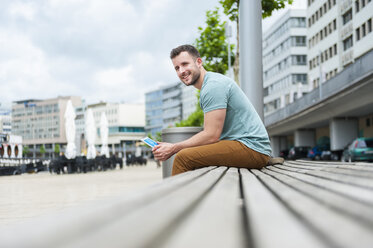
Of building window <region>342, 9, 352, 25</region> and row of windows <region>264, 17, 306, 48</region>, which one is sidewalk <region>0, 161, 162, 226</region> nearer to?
building window <region>342, 9, 352, 25</region>

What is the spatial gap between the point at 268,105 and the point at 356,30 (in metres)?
43.2

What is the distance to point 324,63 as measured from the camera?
193 feet

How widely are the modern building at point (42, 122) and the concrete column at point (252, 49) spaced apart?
148m

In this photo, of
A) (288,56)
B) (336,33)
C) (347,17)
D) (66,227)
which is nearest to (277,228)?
(66,227)

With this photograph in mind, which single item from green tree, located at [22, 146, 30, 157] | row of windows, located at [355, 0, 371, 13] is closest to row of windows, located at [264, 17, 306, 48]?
row of windows, located at [355, 0, 371, 13]

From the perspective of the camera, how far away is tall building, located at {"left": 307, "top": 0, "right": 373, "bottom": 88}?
143ft

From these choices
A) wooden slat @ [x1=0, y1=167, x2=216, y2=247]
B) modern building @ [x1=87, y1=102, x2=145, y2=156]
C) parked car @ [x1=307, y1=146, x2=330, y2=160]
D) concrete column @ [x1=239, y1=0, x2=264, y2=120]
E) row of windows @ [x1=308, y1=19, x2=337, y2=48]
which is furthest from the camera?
modern building @ [x1=87, y1=102, x2=145, y2=156]

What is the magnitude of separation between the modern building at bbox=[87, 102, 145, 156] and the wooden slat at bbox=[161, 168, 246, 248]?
13685 cm

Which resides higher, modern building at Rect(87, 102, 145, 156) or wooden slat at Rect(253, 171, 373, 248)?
modern building at Rect(87, 102, 145, 156)

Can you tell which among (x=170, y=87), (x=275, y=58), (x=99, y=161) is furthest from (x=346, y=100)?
(x=170, y=87)

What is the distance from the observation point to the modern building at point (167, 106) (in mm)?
127562

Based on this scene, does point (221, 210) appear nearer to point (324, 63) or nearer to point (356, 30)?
point (356, 30)

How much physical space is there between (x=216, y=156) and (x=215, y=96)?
50cm

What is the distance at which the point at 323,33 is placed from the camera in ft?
195
